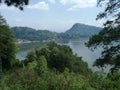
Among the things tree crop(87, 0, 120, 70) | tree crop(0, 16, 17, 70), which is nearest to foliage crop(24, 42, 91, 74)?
tree crop(0, 16, 17, 70)

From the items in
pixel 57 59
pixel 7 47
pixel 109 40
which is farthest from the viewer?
pixel 57 59

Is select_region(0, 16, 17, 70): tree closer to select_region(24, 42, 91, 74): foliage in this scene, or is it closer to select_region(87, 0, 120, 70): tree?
select_region(24, 42, 91, 74): foliage

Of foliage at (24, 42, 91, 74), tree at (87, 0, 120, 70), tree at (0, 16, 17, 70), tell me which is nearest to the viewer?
tree at (87, 0, 120, 70)

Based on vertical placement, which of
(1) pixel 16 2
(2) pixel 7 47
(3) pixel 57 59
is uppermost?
(1) pixel 16 2

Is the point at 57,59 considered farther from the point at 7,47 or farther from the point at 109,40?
the point at 109,40

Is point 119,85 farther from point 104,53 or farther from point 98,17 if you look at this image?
point 98,17

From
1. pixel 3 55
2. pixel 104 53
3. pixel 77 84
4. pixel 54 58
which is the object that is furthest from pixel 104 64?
pixel 54 58

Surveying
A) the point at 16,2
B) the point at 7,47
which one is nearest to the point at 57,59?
the point at 7,47

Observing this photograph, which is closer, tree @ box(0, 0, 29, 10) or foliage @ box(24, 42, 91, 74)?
tree @ box(0, 0, 29, 10)

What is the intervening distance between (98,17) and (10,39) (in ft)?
132

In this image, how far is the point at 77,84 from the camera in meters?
12.8

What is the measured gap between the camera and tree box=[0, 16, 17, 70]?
51.2m

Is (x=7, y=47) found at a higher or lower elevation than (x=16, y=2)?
lower

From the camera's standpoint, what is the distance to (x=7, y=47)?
5188 cm
